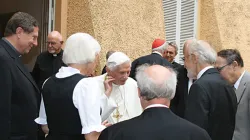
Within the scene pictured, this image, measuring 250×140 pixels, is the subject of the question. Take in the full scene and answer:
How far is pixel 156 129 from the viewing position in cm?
209

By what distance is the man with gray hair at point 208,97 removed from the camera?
3326mm

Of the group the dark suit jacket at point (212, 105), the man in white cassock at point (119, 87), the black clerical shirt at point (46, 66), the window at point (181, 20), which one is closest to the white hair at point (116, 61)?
the man in white cassock at point (119, 87)

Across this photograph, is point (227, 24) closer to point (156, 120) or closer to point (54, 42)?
point (54, 42)

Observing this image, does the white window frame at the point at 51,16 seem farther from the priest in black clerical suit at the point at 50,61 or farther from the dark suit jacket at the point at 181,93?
the dark suit jacket at the point at 181,93

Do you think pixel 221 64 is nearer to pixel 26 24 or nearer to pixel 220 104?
pixel 220 104

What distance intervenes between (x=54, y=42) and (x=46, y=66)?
0.37 metres

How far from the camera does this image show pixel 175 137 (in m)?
2.09

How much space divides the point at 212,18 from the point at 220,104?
5463 mm

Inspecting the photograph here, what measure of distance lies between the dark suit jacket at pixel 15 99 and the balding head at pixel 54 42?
2339 mm

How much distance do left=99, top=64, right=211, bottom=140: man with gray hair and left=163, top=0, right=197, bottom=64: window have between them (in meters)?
6.50

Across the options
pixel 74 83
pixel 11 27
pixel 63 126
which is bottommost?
pixel 63 126

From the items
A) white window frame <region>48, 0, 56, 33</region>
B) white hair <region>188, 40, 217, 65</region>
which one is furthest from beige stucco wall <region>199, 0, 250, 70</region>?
white hair <region>188, 40, 217, 65</region>

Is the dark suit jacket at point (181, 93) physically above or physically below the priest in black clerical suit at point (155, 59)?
below

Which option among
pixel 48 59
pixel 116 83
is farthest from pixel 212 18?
pixel 116 83
